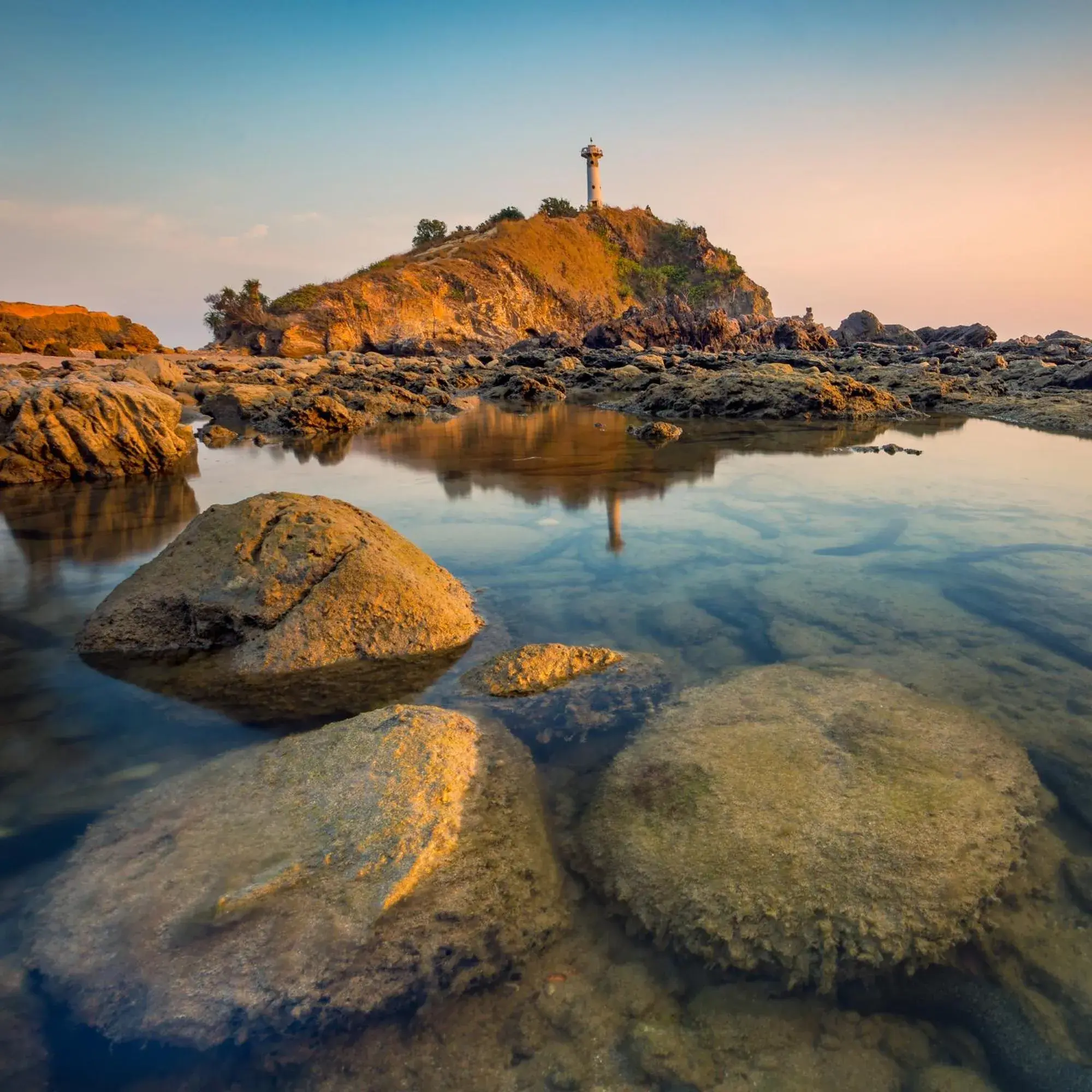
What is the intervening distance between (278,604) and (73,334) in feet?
164

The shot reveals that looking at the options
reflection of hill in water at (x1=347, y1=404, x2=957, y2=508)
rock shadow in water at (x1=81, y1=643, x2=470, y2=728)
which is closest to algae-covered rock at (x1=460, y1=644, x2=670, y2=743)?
rock shadow in water at (x1=81, y1=643, x2=470, y2=728)

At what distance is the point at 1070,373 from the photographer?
2067cm

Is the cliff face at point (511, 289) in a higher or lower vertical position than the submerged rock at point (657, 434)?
higher

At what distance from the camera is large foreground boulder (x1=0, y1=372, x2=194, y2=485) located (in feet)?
30.3

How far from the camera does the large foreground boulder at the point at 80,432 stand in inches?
364

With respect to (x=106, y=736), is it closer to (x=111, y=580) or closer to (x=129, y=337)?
(x=111, y=580)

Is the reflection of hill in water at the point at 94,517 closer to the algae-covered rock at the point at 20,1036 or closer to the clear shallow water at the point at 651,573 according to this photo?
the clear shallow water at the point at 651,573

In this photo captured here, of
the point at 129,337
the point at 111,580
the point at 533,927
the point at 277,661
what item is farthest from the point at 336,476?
the point at 129,337

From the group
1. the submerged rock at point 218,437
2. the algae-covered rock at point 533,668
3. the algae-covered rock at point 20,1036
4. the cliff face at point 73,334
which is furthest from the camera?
the cliff face at point 73,334

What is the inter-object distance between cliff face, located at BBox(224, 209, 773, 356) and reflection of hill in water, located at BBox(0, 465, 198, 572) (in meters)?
48.4

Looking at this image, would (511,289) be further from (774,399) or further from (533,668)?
(533,668)

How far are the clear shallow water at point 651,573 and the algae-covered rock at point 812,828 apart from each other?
1.65 ft

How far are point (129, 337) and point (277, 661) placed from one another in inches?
2119

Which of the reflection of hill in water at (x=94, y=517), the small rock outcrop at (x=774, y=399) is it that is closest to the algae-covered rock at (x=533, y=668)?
the reflection of hill in water at (x=94, y=517)
